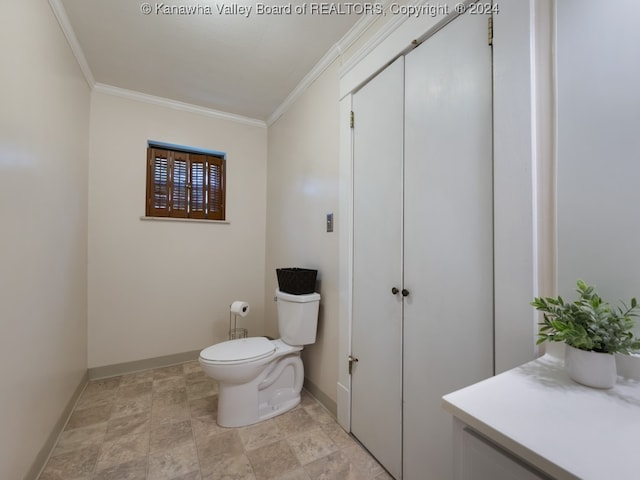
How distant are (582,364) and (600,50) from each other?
83 centimetres

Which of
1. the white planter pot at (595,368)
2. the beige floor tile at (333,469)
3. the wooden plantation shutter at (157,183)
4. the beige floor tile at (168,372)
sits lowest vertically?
the beige floor tile at (168,372)

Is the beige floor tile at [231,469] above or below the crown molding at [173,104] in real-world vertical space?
below

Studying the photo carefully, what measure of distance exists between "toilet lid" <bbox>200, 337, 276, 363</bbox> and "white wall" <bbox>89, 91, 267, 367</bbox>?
3.15 feet

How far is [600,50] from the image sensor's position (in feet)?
2.52

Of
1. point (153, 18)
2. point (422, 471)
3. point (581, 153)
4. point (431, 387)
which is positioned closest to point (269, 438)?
point (422, 471)

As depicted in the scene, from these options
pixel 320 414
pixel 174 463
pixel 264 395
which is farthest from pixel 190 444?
pixel 320 414

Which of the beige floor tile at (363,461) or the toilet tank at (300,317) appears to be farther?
the toilet tank at (300,317)

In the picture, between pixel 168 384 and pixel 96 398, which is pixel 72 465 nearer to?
pixel 96 398

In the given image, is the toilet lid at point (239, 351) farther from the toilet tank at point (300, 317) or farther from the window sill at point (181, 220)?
the window sill at point (181, 220)

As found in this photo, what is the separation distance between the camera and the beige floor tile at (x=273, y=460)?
138 centimetres

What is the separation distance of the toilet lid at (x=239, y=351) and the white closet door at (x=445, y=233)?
906 mm

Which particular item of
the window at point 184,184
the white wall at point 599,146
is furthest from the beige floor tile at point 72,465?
the white wall at point 599,146

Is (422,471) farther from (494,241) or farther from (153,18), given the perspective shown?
(153,18)

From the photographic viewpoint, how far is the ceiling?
1.58 metres
